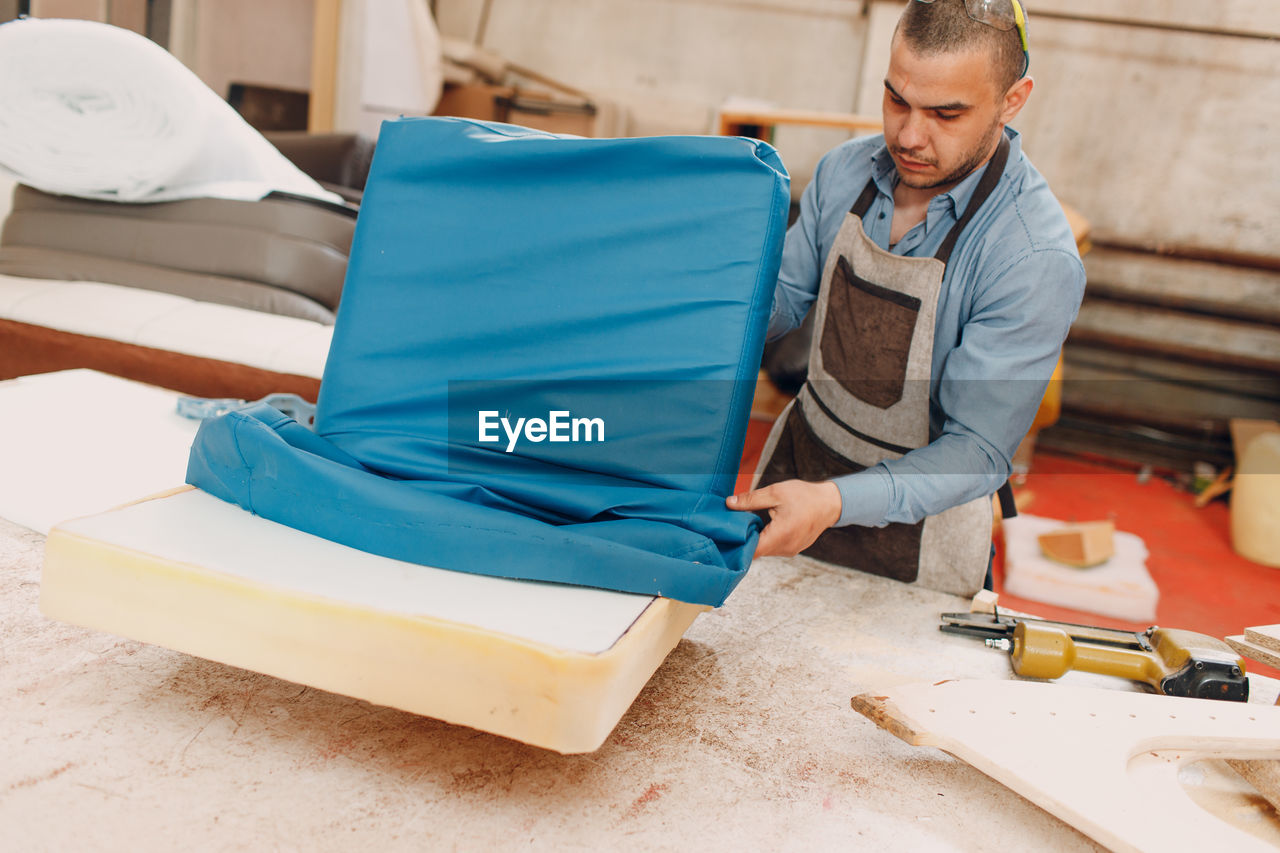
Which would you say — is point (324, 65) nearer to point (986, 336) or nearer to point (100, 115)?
point (100, 115)

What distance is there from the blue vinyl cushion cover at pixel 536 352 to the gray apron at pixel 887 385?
42 cm

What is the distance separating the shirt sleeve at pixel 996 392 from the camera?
4.77 ft

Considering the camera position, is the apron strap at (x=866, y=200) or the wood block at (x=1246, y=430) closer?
the apron strap at (x=866, y=200)

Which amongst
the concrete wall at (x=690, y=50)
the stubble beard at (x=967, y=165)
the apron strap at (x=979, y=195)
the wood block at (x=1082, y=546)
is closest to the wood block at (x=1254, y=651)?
the apron strap at (x=979, y=195)

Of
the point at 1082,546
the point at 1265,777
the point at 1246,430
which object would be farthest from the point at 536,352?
the point at 1246,430

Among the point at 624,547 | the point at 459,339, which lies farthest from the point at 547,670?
the point at 459,339

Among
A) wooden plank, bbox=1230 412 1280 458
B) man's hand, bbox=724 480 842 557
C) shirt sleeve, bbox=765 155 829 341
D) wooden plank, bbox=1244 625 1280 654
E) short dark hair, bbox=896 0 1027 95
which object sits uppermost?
short dark hair, bbox=896 0 1027 95

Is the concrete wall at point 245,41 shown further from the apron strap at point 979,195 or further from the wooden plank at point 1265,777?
the wooden plank at point 1265,777

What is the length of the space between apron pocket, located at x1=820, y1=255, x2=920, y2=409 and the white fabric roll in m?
2.05

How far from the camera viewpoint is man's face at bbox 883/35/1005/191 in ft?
4.58

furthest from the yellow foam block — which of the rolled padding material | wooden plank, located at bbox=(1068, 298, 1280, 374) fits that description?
wooden plank, located at bbox=(1068, 298, 1280, 374)

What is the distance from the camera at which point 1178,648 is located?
4.36 ft

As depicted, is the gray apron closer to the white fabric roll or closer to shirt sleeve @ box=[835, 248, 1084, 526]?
shirt sleeve @ box=[835, 248, 1084, 526]

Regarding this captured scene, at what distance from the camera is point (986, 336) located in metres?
1.49
